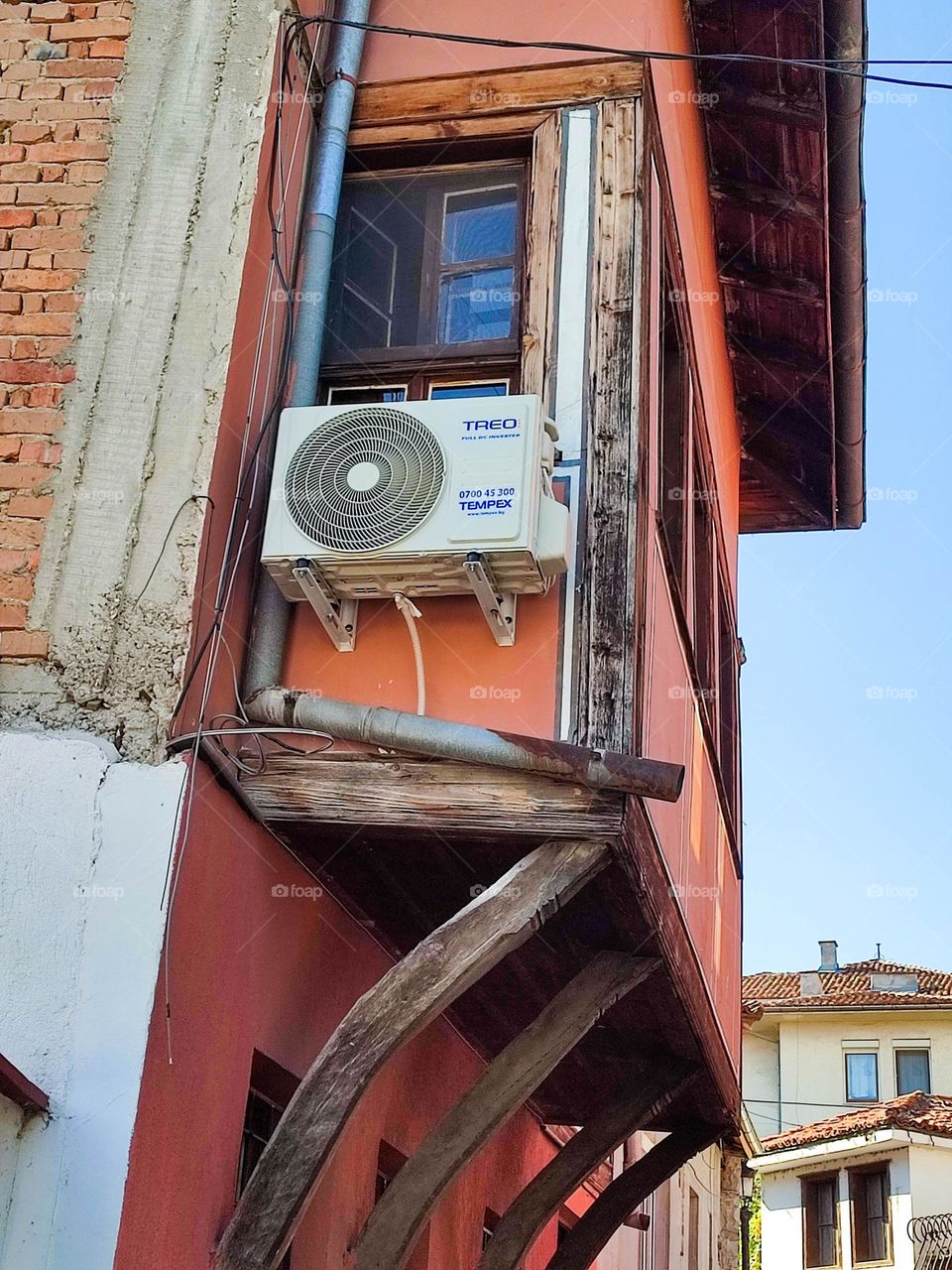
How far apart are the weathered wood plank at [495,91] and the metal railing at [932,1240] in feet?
80.4

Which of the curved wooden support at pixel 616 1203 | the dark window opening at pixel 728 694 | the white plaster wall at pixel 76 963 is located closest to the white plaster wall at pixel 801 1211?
the dark window opening at pixel 728 694

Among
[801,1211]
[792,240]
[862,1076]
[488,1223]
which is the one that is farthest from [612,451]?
[862,1076]

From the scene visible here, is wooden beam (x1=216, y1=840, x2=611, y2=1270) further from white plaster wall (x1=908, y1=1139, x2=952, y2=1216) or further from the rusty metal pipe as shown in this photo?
white plaster wall (x1=908, y1=1139, x2=952, y2=1216)

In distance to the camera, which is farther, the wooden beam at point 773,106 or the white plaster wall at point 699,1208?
the white plaster wall at point 699,1208

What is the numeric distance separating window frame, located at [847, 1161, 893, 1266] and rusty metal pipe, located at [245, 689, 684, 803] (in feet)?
84.5

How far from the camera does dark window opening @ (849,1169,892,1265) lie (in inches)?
1082

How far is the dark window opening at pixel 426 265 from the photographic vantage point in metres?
5.42

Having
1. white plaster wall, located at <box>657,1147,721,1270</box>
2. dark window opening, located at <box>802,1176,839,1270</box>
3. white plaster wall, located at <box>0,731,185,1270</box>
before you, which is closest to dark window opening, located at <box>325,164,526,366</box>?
white plaster wall, located at <box>0,731,185,1270</box>

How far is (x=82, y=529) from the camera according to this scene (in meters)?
4.56

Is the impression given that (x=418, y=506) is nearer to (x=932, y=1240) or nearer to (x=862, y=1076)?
(x=932, y=1240)

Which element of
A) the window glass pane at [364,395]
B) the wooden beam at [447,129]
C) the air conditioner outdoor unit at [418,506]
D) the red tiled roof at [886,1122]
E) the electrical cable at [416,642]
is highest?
the red tiled roof at [886,1122]

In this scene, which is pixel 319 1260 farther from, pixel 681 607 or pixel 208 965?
pixel 681 607

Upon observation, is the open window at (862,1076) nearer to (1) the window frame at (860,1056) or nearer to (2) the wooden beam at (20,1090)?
(1) the window frame at (860,1056)

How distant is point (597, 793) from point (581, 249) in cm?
199
